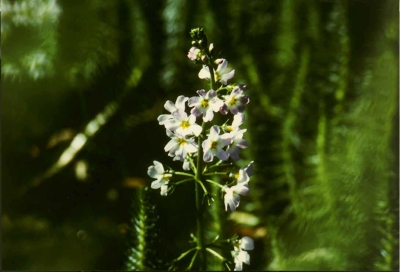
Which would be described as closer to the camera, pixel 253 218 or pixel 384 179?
pixel 384 179

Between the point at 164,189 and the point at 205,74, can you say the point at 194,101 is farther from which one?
the point at 164,189

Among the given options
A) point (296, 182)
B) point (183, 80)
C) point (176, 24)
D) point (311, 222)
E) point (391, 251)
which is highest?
point (176, 24)

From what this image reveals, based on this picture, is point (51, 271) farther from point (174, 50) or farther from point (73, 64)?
point (174, 50)

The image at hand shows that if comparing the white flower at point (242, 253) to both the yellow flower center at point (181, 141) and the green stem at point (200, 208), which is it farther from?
the yellow flower center at point (181, 141)

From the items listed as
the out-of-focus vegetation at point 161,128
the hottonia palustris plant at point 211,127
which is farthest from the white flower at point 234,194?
the out-of-focus vegetation at point 161,128

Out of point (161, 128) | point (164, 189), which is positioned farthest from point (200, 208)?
point (161, 128)

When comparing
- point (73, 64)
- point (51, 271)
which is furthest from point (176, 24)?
point (51, 271)

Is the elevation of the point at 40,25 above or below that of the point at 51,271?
above
